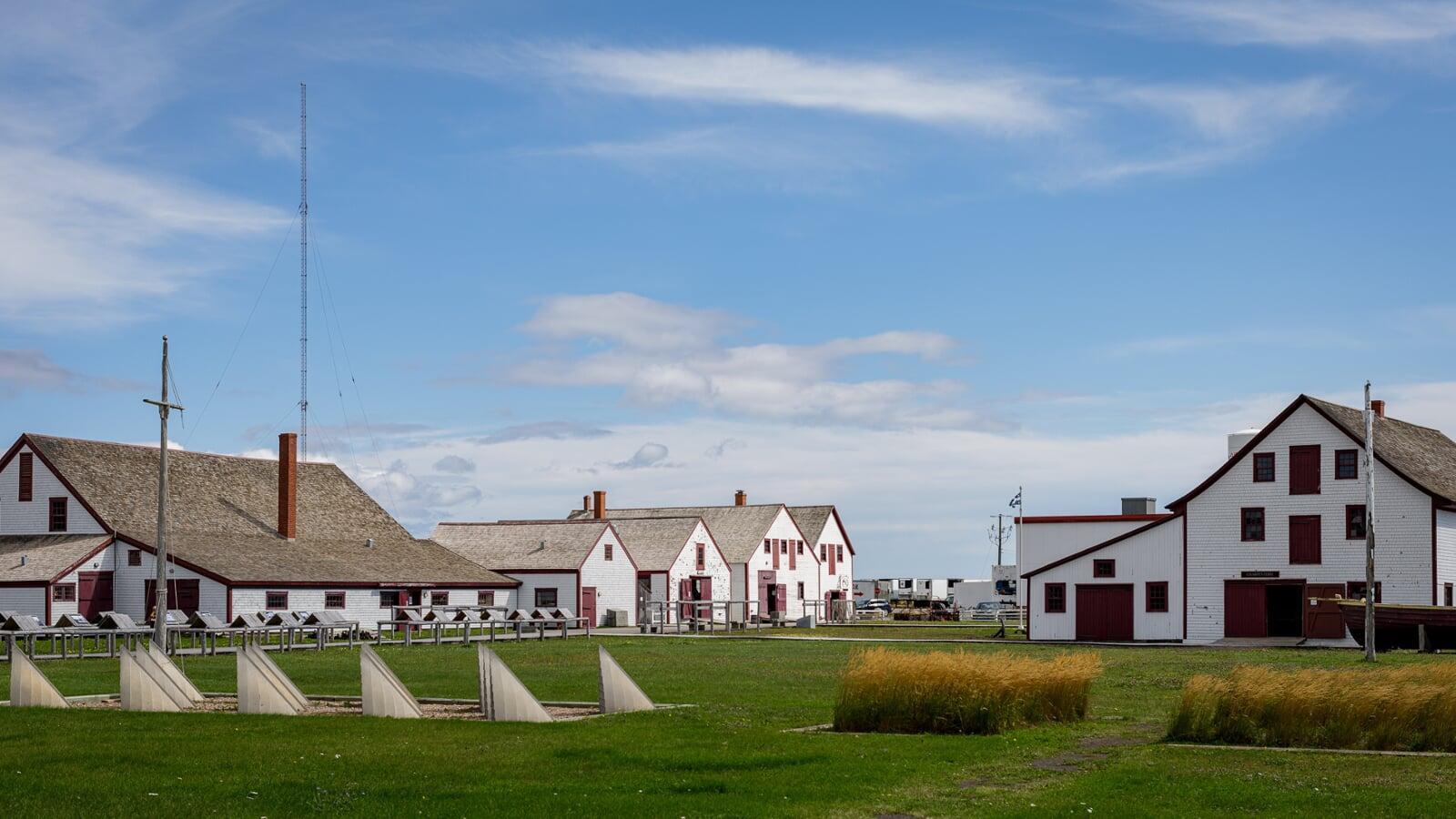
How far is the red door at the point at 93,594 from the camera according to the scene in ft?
180

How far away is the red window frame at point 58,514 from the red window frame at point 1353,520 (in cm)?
4492

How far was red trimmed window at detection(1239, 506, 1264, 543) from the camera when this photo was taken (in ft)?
182

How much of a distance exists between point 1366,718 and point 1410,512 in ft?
124

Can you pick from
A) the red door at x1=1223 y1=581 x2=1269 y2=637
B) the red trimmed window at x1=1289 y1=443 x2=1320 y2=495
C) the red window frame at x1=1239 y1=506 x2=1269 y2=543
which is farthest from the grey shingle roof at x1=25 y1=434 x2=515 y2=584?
the red trimmed window at x1=1289 y1=443 x2=1320 y2=495

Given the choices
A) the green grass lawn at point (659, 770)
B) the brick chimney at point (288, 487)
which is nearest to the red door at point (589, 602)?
the brick chimney at point (288, 487)

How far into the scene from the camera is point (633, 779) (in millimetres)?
15617

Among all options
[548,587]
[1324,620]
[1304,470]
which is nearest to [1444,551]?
[1324,620]

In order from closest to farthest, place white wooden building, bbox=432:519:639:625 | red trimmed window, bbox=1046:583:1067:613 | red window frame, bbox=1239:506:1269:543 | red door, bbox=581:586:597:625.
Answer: red window frame, bbox=1239:506:1269:543 < red trimmed window, bbox=1046:583:1067:613 < red door, bbox=581:586:597:625 < white wooden building, bbox=432:519:639:625

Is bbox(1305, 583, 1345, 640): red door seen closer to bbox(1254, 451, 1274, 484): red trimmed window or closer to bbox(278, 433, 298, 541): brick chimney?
bbox(1254, 451, 1274, 484): red trimmed window

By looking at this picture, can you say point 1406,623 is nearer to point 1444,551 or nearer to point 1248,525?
point 1444,551

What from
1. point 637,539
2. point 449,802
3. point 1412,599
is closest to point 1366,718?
point 449,802

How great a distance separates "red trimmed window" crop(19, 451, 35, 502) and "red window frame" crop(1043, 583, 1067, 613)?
1470 inches

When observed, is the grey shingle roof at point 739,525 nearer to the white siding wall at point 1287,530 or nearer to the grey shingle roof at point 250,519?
the grey shingle roof at point 250,519

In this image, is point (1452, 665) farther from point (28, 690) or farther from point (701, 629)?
point (701, 629)
